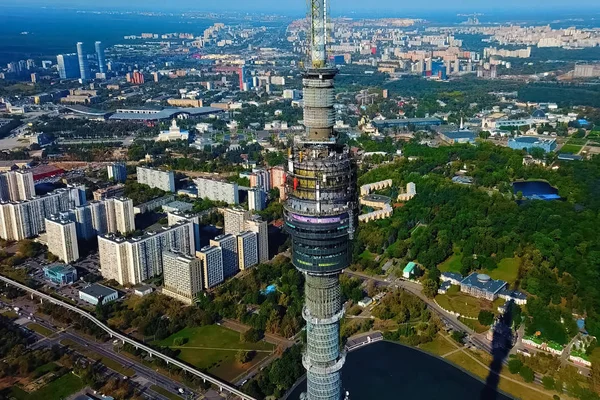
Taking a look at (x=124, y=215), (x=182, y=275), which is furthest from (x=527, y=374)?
(x=124, y=215)

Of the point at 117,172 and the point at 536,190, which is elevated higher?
the point at 117,172

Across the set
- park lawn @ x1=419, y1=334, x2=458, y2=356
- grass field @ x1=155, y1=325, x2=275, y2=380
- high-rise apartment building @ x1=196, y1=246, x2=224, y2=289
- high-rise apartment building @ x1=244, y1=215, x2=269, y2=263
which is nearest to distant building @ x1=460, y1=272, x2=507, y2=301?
park lawn @ x1=419, y1=334, x2=458, y2=356

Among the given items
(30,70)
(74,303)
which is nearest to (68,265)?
(74,303)

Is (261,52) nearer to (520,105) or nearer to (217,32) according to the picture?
(217,32)

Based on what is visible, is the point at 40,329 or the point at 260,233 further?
the point at 260,233

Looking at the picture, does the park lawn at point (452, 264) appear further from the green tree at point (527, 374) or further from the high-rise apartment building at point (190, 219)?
the high-rise apartment building at point (190, 219)

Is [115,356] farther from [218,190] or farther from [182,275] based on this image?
[218,190]
